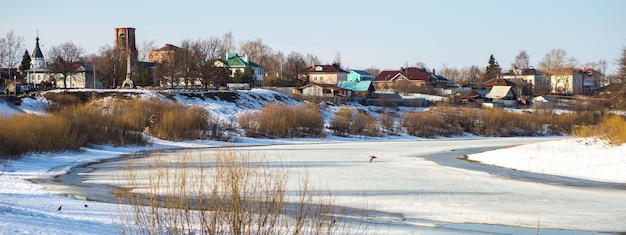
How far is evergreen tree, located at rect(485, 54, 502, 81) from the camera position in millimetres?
143500

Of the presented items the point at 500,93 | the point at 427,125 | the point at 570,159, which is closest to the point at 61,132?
the point at 570,159

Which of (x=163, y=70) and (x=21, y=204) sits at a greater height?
(x=163, y=70)

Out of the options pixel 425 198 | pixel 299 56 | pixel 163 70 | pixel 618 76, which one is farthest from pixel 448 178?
pixel 299 56

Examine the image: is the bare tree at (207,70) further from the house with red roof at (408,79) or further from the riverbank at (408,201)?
the riverbank at (408,201)

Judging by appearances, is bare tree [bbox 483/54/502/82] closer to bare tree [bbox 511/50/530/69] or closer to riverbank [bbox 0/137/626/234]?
bare tree [bbox 511/50/530/69]

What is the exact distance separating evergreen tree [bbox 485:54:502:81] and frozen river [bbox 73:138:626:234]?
378ft

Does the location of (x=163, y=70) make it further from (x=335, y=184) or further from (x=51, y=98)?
(x=335, y=184)

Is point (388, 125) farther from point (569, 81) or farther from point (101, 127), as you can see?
point (569, 81)

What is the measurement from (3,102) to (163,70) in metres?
30.4

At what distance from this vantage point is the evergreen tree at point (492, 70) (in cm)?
14350

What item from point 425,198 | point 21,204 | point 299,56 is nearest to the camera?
point 21,204

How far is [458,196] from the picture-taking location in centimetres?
2052

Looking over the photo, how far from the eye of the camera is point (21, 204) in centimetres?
1625

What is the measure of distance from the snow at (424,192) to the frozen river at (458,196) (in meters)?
0.03
